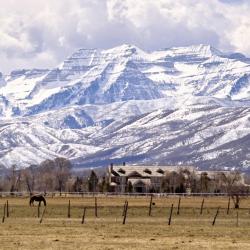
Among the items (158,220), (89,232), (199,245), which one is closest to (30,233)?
(89,232)

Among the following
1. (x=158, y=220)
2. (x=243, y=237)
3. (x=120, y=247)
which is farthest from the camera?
(x=158, y=220)

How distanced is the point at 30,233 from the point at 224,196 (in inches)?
5301

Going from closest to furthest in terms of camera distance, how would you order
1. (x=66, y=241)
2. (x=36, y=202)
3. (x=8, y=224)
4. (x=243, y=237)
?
(x=66, y=241) → (x=243, y=237) → (x=8, y=224) → (x=36, y=202)

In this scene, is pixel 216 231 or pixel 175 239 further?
pixel 216 231

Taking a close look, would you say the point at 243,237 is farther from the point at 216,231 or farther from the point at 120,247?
the point at 120,247

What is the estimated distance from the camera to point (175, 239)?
5503 centimetres

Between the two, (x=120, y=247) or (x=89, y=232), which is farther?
(x=89, y=232)

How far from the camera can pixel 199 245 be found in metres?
50.7

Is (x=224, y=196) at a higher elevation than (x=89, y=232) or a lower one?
higher

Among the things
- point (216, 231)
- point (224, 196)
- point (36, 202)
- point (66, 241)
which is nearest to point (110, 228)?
point (216, 231)

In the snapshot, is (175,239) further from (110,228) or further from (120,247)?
(110,228)

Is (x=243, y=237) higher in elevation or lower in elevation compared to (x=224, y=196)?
lower

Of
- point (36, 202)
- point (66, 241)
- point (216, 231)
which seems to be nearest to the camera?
point (66, 241)

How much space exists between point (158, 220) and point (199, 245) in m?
28.2
